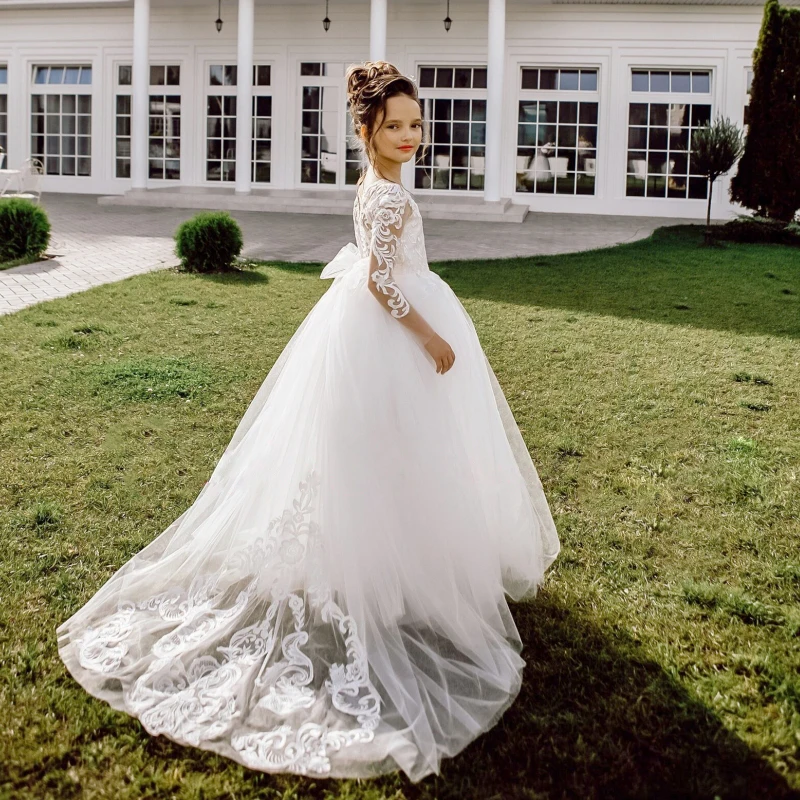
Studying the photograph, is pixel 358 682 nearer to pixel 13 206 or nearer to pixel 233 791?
pixel 233 791

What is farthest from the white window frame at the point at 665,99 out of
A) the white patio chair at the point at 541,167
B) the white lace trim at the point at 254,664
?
the white lace trim at the point at 254,664

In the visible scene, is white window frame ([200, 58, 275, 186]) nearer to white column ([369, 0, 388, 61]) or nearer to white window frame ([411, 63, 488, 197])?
white window frame ([411, 63, 488, 197])

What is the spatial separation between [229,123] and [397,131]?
1701cm

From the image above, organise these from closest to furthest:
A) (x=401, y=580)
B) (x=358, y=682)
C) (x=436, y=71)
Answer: (x=358, y=682)
(x=401, y=580)
(x=436, y=71)

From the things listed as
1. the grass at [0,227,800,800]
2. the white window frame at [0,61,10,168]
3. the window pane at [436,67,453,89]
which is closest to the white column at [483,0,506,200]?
the window pane at [436,67,453,89]

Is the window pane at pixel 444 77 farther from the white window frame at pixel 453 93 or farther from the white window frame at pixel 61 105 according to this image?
the white window frame at pixel 61 105

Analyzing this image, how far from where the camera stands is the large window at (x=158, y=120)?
1841cm

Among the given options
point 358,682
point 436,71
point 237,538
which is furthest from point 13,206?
point 436,71

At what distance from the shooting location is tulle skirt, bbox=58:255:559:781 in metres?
2.16

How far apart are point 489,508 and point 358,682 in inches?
28.2

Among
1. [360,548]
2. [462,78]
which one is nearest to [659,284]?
[360,548]

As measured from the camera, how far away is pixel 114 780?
1.96 metres

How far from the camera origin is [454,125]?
17.3 m

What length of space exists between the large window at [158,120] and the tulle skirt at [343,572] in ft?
56.0
